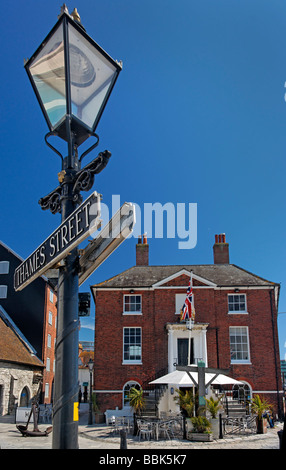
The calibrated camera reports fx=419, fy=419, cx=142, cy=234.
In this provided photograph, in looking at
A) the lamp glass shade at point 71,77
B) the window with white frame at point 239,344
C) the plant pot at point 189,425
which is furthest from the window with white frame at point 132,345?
the lamp glass shade at point 71,77

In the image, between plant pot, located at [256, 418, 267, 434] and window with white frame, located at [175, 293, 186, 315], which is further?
window with white frame, located at [175, 293, 186, 315]

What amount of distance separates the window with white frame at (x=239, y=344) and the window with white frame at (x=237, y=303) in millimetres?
1081

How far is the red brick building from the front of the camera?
84.8ft

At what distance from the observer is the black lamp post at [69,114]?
11.4ft

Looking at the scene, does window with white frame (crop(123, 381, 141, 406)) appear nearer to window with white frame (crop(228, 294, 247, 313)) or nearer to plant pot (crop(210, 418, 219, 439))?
window with white frame (crop(228, 294, 247, 313))

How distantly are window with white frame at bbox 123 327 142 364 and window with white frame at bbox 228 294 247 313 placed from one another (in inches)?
243

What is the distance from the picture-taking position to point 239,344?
1041 inches

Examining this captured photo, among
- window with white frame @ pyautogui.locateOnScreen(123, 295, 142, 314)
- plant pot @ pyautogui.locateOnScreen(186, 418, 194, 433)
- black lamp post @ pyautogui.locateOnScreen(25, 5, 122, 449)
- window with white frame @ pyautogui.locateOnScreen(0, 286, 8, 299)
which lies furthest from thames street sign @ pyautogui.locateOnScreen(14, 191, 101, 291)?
window with white frame @ pyautogui.locateOnScreen(0, 286, 8, 299)

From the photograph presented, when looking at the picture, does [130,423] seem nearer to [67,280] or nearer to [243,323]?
[243,323]

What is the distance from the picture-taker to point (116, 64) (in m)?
4.05

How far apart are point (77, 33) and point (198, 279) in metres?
24.5

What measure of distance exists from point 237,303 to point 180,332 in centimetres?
421

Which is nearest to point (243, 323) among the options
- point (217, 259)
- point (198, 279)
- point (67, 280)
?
point (198, 279)

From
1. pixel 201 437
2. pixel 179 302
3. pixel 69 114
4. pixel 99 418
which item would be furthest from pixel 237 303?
pixel 69 114
